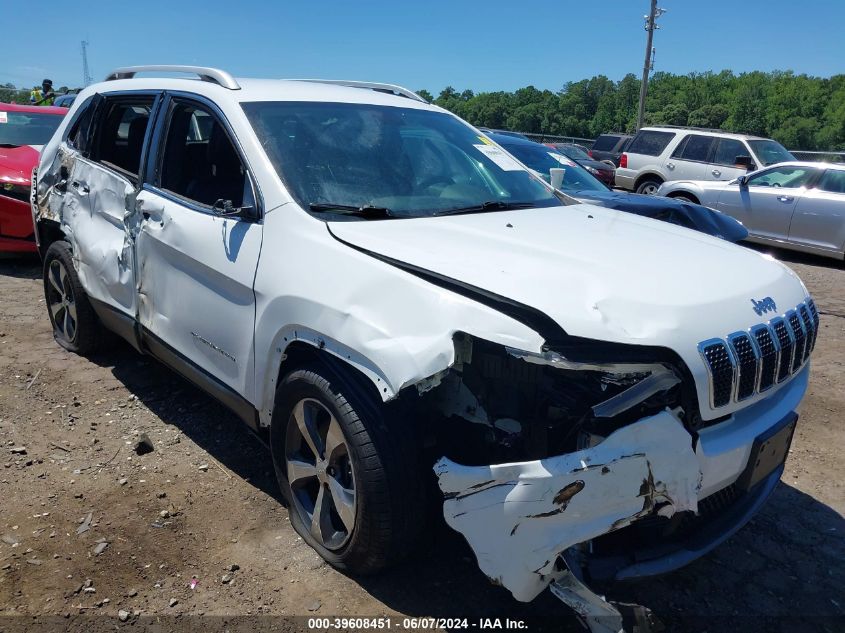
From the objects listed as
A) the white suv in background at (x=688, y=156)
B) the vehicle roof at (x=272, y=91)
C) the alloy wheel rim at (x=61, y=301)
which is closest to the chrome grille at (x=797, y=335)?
the vehicle roof at (x=272, y=91)

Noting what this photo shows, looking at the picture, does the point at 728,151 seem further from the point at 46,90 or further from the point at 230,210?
the point at 46,90

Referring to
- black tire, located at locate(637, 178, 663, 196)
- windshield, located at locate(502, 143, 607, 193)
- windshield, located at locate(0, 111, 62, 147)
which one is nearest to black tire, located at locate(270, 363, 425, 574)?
windshield, located at locate(502, 143, 607, 193)

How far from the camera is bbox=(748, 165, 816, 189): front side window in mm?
10375

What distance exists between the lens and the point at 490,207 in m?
3.33

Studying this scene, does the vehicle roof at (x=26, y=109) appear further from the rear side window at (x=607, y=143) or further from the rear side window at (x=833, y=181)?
the rear side window at (x=607, y=143)

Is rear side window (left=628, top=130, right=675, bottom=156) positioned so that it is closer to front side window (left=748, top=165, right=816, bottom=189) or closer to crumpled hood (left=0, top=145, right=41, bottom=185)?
front side window (left=748, top=165, right=816, bottom=189)

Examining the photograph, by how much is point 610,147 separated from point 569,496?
2307 centimetres

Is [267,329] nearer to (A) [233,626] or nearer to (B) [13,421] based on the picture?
(A) [233,626]

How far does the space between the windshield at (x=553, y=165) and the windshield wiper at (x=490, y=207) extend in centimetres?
372

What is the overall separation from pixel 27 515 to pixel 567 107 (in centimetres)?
7749

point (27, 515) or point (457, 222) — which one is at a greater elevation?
point (457, 222)

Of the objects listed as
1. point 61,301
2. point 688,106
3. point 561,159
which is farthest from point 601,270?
point 688,106

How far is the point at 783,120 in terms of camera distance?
199 feet

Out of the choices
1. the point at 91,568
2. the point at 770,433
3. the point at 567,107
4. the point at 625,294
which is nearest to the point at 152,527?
the point at 91,568
